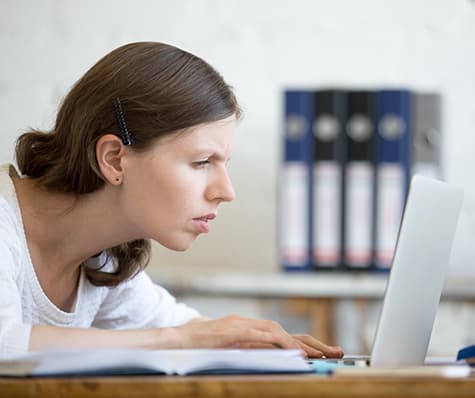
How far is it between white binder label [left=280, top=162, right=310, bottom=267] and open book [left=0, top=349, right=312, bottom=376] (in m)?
1.48

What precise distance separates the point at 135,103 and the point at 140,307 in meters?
0.40

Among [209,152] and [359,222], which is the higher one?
[209,152]

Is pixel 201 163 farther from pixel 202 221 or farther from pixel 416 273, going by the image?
pixel 416 273

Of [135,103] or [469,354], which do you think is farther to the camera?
[135,103]

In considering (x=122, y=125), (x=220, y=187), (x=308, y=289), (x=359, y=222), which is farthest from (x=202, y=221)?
(x=359, y=222)

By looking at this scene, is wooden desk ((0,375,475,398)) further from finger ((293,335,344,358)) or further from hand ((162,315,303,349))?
finger ((293,335,344,358))

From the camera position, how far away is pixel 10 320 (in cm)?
103

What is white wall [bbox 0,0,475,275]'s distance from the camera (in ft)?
8.40

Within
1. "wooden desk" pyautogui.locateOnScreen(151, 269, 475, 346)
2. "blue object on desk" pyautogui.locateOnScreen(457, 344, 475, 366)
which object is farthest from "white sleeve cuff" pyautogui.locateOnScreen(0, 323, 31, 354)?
"wooden desk" pyautogui.locateOnScreen(151, 269, 475, 346)

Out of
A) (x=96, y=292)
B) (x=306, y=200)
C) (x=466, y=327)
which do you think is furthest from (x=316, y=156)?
(x=96, y=292)

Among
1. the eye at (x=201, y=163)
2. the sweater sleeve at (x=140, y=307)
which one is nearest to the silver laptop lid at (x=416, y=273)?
the eye at (x=201, y=163)

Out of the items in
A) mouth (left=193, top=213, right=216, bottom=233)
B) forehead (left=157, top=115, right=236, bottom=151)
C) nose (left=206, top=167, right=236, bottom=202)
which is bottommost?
mouth (left=193, top=213, right=216, bottom=233)

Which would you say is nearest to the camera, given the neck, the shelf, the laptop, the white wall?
the laptop

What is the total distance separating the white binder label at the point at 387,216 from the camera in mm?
2293
